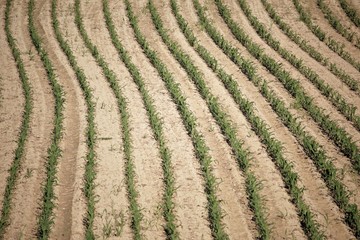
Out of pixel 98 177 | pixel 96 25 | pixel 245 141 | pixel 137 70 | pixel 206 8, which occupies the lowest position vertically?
pixel 98 177

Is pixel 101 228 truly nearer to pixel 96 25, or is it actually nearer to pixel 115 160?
pixel 115 160

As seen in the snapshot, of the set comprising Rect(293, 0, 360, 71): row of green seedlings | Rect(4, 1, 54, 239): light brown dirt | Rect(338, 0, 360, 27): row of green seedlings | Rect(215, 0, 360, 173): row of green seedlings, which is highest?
Rect(338, 0, 360, 27): row of green seedlings

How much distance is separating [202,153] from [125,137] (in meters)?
1.47

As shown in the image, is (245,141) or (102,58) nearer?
(245,141)

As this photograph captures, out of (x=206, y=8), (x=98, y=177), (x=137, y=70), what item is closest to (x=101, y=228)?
(x=98, y=177)

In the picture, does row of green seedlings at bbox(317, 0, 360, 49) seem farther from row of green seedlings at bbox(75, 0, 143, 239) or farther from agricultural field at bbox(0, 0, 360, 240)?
row of green seedlings at bbox(75, 0, 143, 239)

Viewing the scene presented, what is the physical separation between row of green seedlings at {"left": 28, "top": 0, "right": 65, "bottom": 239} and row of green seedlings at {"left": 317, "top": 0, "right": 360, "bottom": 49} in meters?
7.41

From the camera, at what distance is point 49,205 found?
5.00 m

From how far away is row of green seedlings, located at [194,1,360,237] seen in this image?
4.82 m

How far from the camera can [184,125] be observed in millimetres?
6719

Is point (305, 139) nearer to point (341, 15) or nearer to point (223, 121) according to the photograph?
point (223, 121)

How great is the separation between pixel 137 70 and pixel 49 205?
407cm

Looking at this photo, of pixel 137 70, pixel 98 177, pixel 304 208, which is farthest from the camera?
pixel 137 70

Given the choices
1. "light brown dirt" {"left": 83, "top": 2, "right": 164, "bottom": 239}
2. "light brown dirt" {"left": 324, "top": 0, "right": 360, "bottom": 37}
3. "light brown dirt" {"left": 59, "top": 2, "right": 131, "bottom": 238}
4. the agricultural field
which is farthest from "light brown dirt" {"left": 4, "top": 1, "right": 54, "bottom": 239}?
"light brown dirt" {"left": 324, "top": 0, "right": 360, "bottom": 37}
